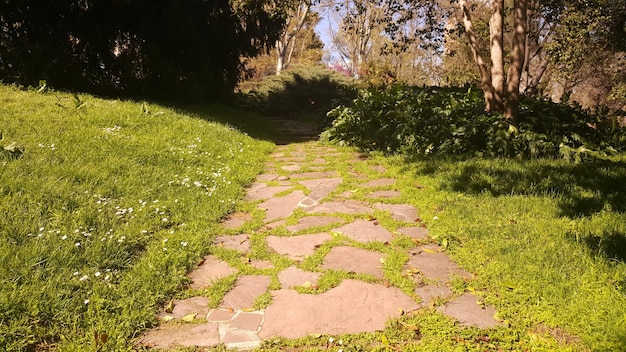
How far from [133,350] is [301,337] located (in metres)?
0.96

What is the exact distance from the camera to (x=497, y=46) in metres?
6.89

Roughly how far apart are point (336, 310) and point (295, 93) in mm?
15517

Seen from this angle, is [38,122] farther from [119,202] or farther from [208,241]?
[208,241]

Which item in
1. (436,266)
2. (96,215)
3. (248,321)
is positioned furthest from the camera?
(96,215)

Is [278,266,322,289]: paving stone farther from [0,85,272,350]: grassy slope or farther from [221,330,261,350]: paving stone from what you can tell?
[0,85,272,350]: grassy slope

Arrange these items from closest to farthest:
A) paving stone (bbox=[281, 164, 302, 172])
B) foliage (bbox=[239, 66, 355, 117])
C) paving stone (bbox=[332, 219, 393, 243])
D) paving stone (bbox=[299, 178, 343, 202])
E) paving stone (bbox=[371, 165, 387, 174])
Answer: paving stone (bbox=[332, 219, 393, 243]) → paving stone (bbox=[299, 178, 343, 202]) → paving stone (bbox=[371, 165, 387, 174]) → paving stone (bbox=[281, 164, 302, 172]) → foliage (bbox=[239, 66, 355, 117])

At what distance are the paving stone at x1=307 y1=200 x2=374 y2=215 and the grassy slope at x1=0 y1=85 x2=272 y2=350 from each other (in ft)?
3.50

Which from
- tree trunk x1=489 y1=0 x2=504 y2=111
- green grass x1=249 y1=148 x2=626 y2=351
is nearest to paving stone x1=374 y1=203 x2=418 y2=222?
green grass x1=249 y1=148 x2=626 y2=351

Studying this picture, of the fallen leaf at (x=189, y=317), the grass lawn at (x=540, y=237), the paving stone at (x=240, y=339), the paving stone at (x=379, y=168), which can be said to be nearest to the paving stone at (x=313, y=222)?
the grass lawn at (x=540, y=237)

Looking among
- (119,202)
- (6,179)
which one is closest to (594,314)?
(119,202)

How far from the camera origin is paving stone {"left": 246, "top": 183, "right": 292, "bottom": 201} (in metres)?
5.27

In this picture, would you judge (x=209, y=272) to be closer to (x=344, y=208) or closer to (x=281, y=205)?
(x=281, y=205)

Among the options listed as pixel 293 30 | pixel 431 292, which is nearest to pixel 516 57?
pixel 431 292

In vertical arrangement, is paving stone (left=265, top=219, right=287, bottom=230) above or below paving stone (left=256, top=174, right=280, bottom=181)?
A: below
